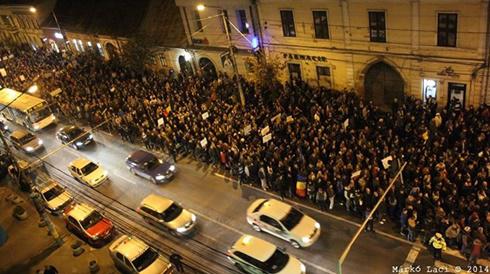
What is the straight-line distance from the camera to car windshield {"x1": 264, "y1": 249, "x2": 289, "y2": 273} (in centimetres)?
1766

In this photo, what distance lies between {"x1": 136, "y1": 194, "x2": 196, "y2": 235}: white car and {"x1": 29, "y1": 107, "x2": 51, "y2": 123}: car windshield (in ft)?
56.0

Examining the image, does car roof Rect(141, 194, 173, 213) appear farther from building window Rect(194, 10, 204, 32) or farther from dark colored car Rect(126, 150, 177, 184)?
building window Rect(194, 10, 204, 32)

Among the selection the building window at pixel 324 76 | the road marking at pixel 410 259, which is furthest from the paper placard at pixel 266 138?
the road marking at pixel 410 259

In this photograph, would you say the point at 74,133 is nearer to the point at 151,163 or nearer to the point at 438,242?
the point at 151,163

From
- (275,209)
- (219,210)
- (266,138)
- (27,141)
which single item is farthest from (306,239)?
(27,141)

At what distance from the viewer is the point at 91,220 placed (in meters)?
22.9

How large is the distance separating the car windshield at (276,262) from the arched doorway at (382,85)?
45.3 ft

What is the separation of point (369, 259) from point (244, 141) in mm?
9464

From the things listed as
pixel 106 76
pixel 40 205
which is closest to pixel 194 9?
pixel 106 76

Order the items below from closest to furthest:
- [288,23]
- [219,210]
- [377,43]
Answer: [219,210] → [377,43] → [288,23]

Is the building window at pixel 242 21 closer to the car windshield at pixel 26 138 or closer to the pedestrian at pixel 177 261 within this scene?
the car windshield at pixel 26 138

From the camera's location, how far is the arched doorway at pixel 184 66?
37634mm

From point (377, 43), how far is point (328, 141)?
7621 millimetres

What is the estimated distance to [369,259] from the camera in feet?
60.1
